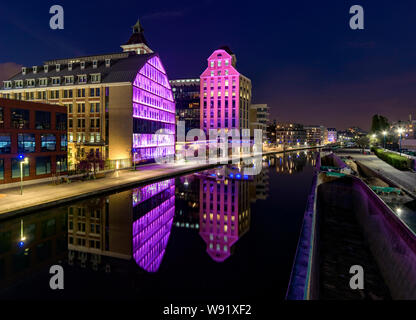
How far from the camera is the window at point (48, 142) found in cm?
3370

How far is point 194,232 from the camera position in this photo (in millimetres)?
20125

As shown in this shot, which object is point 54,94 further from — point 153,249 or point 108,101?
point 153,249

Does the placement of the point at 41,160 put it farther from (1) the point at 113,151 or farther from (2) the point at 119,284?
(2) the point at 119,284

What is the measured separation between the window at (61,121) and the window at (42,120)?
1226 millimetres

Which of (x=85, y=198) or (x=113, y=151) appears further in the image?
(x=113, y=151)

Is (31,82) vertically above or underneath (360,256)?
above

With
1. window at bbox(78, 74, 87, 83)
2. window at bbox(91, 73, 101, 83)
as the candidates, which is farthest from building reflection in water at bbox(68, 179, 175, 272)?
window at bbox(78, 74, 87, 83)

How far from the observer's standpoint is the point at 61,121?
3669cm

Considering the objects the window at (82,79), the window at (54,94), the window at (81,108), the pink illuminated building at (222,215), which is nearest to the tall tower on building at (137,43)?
the window at (82,79)

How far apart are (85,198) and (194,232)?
12211mm

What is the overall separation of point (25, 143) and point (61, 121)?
6.51 m

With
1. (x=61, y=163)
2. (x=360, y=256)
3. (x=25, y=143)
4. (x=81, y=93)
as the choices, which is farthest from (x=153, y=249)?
(x=81, y=93)

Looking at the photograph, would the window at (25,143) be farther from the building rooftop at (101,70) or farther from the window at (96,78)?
the window at (96,78)
